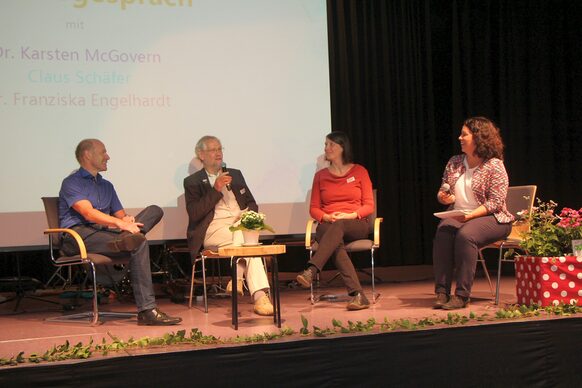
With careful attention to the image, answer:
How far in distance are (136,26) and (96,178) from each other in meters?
1.47

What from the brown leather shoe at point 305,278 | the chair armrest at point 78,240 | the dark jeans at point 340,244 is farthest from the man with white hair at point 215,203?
the chair armrest at point 78,240

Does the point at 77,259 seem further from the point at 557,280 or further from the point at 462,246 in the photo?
the point at 557,280

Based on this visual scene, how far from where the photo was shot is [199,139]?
17.7 feet

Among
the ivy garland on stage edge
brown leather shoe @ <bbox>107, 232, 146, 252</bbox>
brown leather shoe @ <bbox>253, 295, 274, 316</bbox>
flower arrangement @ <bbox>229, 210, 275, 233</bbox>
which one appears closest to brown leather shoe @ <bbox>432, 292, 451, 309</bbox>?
the ivy garland on stage edge

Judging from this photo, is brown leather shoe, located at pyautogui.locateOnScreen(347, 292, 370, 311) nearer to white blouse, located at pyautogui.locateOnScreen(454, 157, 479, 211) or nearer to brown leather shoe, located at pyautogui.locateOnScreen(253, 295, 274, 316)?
brown leather shoe, located at pyautogui.locateOnScreen(253, 295, 274, 316)

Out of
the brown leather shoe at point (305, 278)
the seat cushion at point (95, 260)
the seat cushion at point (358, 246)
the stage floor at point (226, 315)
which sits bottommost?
the stage floor at point (226, 315)

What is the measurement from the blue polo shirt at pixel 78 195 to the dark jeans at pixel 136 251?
0.23 ft

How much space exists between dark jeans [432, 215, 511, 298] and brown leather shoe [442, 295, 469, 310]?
3 centimetres

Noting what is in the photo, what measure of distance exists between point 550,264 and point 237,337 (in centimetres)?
182

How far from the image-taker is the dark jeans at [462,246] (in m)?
4.24

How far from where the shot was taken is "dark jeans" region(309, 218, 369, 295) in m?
4.59

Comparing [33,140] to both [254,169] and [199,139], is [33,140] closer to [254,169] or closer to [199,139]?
[199,139]

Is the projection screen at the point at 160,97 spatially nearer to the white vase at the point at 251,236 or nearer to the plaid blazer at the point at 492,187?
the white vase at the point at 251,236

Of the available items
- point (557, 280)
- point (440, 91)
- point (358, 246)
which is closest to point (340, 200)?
point (358, 246)
